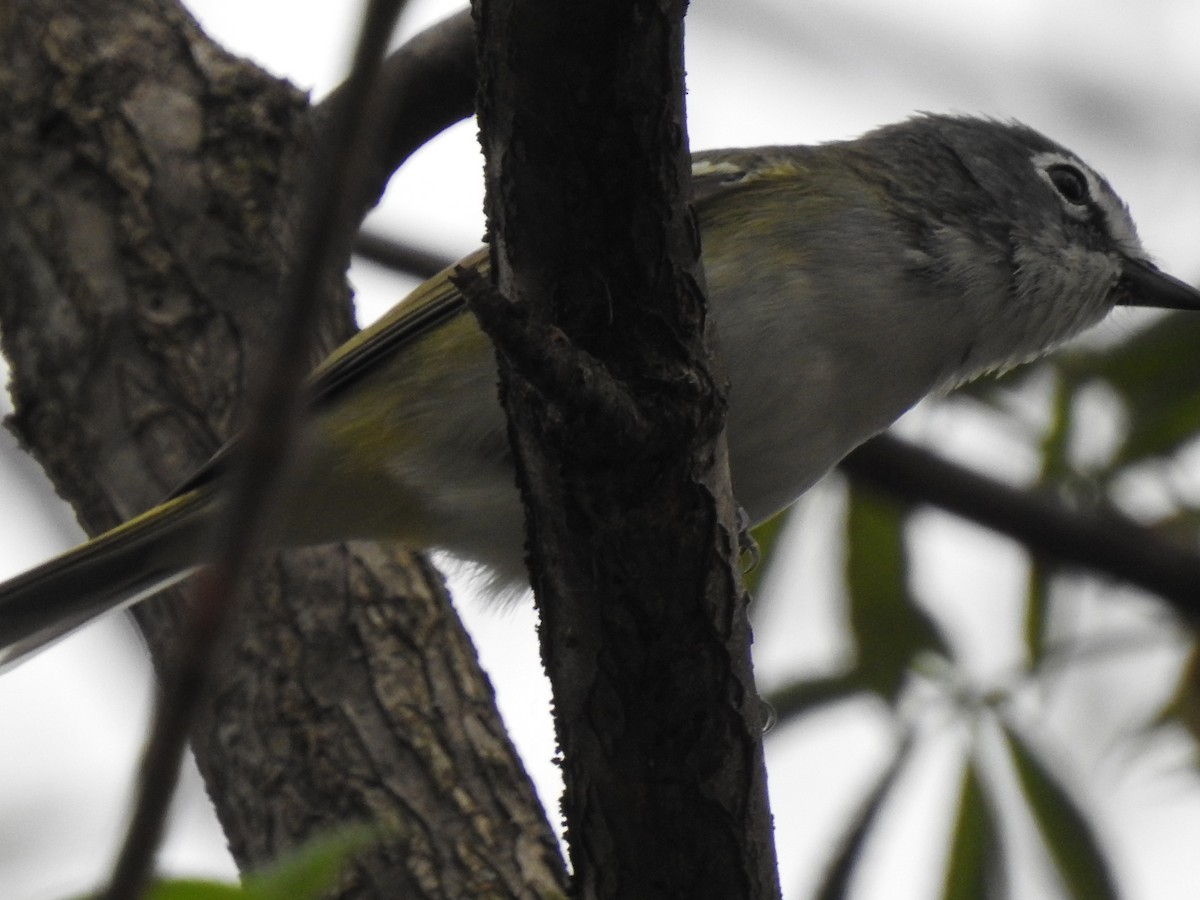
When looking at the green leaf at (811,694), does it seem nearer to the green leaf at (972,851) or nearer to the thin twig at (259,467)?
the green leaf at (972,851)

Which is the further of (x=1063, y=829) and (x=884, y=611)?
(x=884, y=611)

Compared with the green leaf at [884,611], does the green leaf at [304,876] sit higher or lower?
lower

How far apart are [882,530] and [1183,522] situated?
83 cm

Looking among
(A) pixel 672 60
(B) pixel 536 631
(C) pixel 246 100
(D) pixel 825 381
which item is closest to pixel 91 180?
(C) pixel 246 100

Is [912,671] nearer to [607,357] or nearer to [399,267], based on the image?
[399,267]

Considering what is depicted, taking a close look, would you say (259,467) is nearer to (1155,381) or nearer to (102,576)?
(102,576)

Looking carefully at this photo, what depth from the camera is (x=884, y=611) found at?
4.52m

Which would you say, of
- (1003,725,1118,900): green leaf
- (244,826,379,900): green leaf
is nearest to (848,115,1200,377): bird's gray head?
(1003,725,1118,900): green leaf

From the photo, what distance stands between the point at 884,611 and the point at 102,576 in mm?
2171

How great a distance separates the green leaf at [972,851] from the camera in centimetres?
438

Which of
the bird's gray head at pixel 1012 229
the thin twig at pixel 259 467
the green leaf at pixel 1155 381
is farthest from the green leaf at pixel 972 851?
the thin twig at pixel 259 467

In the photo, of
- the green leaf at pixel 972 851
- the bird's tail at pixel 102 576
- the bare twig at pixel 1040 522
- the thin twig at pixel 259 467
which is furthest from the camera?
the green leaf at pixel 972 851

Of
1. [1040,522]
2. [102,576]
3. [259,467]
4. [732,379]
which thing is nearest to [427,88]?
[732,379]

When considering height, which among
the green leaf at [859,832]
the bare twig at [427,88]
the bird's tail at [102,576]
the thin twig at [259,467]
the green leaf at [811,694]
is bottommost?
the thin twig at [259,467]
